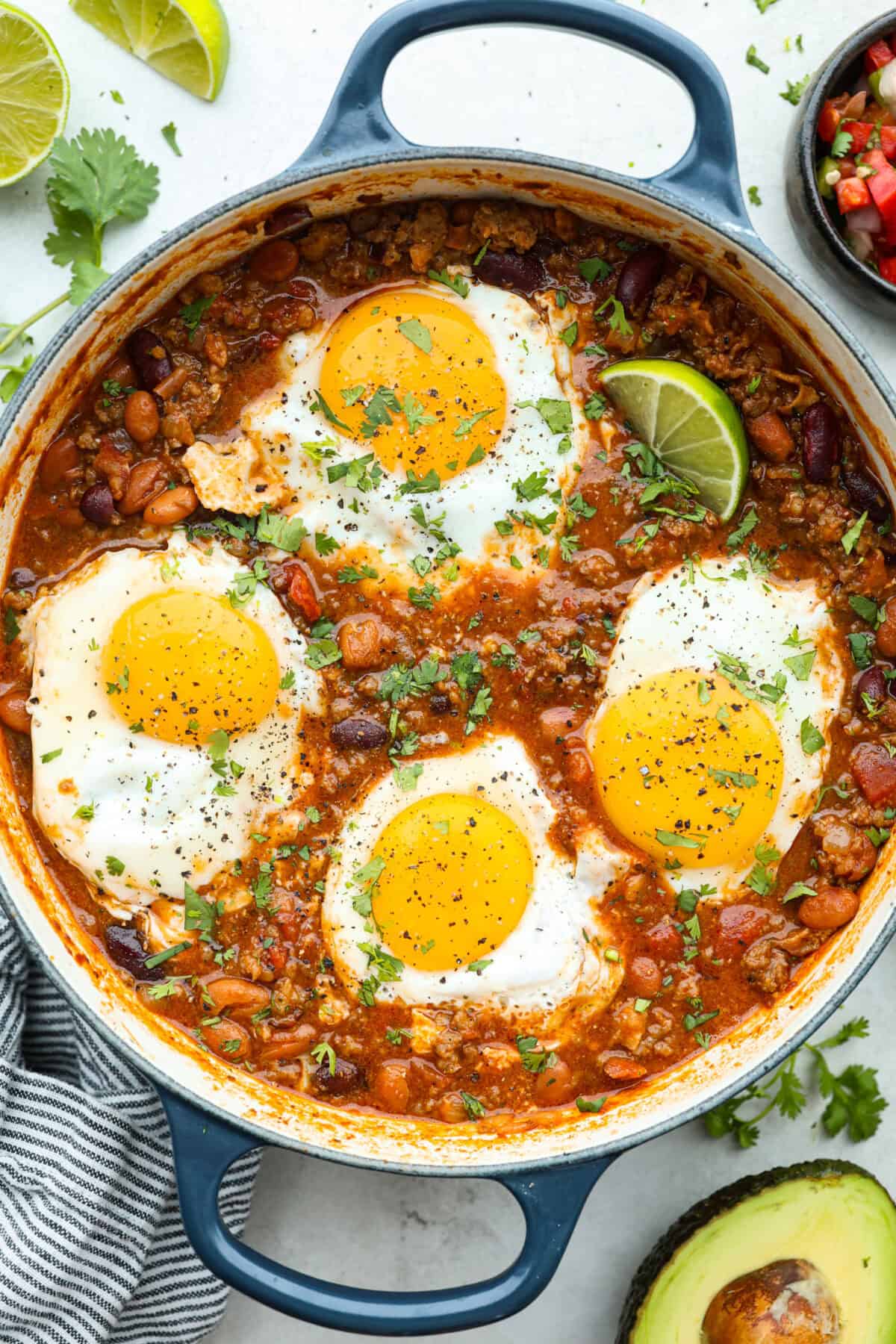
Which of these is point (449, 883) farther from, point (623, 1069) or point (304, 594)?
point (304, 594)

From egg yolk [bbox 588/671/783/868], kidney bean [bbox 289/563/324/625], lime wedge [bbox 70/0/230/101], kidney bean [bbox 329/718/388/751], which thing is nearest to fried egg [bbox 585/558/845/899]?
egg yolk [bbox 588/671/783/868]

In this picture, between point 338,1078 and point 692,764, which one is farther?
point 338,1078

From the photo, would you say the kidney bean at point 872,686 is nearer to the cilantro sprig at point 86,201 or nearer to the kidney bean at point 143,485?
the kidney bean at point 143,485

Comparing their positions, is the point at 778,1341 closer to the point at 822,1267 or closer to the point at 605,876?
the point at 822,1267

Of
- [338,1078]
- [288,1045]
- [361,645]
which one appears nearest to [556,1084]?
[338,1078]

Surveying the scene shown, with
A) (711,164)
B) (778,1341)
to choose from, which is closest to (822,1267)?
(778,1341)

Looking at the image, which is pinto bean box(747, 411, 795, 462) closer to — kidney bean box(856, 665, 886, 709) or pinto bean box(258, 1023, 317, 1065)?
kidney bean box(856, 665, 886, 709)
